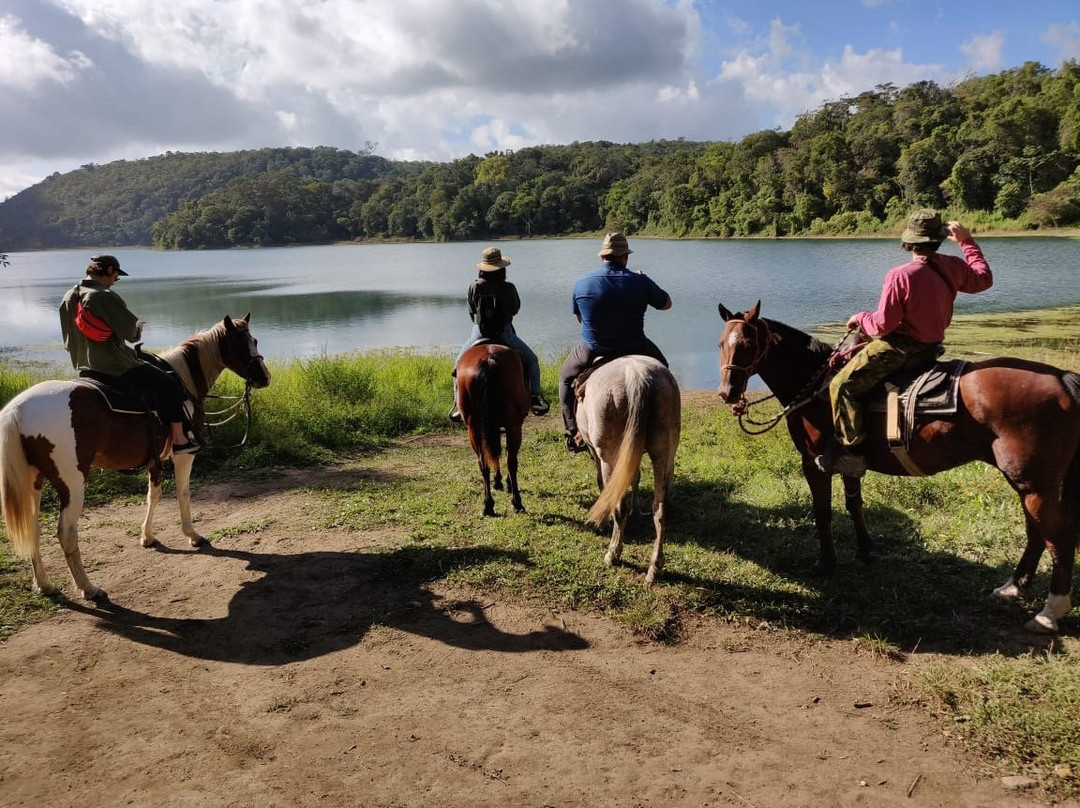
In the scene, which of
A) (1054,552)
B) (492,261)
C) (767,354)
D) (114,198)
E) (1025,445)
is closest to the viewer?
(1025,445)

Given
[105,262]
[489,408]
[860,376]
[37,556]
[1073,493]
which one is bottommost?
[37,556]

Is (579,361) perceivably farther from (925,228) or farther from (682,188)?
(682,188)

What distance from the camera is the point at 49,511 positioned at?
6762 millimetres

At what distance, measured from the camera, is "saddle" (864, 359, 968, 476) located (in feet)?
13.2

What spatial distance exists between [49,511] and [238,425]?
9.30 ft

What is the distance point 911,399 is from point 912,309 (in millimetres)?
575

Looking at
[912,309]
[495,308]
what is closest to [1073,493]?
[912,309]

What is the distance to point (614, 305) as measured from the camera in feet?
18.7

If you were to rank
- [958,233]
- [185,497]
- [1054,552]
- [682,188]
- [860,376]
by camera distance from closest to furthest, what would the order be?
1. [1054,552]
2. [958,233]
3. [860,376]
4. [185,497]
5. [682,188]

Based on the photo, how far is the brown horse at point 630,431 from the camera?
185 inches

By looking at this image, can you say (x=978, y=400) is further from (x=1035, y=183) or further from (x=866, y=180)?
(x=866, y=180)

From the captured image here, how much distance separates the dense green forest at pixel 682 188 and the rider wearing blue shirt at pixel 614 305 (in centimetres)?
5367

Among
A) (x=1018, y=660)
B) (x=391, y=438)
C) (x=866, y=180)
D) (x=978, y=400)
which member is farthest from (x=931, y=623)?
(x=866, y=180)

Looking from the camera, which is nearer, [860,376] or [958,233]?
[958,233]
